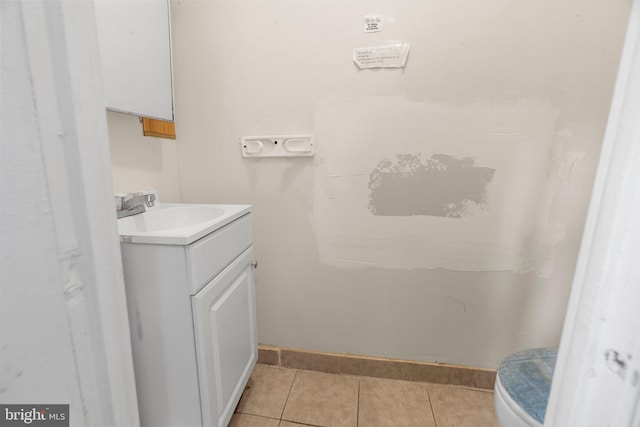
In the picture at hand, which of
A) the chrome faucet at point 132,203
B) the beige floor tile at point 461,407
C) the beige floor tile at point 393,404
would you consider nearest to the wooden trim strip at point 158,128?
the chrome faucet at point 132,203

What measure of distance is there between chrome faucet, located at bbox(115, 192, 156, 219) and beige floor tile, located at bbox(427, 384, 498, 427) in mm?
1545

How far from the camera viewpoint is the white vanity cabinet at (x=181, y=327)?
82cm

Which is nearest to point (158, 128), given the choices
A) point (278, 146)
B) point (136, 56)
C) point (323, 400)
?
point (136, 56)

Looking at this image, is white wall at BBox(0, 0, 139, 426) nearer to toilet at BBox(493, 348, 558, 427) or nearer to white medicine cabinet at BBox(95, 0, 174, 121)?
white medicine cabinet at BBox(95, 0, 174, 121)

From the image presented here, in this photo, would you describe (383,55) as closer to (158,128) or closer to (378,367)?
(158,128)

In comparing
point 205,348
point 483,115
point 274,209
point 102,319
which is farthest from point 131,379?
point 483,115

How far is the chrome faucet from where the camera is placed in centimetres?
103

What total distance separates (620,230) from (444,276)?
1116mm

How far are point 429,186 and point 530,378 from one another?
770 mm

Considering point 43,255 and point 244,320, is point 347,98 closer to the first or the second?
point 244,320

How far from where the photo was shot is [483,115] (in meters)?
1.19

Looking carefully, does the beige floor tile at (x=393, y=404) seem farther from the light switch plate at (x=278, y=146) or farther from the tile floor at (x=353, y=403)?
the light switch plate at (x=278, y=146)

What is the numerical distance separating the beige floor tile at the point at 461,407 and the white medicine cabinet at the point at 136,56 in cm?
182

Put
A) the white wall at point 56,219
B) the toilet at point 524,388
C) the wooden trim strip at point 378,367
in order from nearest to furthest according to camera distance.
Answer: the white wall at point 56,219 → the toilet at point 524,388 → the wooden trim strip at point 378,367
